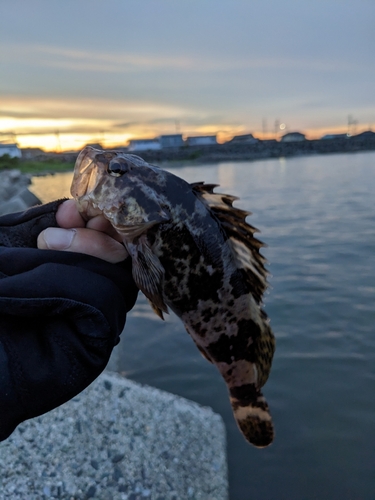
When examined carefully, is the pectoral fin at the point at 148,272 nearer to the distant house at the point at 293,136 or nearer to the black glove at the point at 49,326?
the black glove at the point at 49,326

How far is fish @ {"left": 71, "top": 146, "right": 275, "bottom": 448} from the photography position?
115 inches

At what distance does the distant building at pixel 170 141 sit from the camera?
356 feet

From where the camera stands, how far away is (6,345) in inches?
83.4

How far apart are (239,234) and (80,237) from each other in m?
1.28

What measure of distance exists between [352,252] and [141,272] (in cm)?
1090

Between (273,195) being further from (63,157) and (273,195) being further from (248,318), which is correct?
(63,157)

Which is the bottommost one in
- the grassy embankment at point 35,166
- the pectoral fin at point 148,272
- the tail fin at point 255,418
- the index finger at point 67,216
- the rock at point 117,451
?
the rock at point 117,451

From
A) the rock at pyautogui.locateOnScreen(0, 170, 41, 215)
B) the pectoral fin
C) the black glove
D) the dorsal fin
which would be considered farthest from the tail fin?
the rock at pyautogui.locateOnScreen(0, 170, 41, 215)

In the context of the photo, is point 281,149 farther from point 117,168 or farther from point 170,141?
point 117,168

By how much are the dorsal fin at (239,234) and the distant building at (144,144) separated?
100136mm

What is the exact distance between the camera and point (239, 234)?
3.19m

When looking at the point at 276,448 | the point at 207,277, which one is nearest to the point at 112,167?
the point at 207,277

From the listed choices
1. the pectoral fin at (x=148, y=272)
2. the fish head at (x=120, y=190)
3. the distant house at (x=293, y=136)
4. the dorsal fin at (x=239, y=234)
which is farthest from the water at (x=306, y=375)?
the distant house at (x=293, y=136)

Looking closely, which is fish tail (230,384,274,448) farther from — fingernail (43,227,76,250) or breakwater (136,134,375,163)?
breakwater (136,134,375,163)
